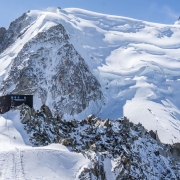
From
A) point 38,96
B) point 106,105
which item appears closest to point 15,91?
point 38,96

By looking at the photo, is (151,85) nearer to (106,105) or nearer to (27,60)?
(106,105)

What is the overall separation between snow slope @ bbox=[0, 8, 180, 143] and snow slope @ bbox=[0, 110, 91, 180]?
35825mm

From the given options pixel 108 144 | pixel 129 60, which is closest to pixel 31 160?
pixel 108 144

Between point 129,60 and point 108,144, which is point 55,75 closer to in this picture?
point 129,60

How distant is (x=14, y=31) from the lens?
104125mm

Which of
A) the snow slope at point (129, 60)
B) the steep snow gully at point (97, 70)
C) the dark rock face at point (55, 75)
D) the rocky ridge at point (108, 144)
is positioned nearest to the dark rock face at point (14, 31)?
the steep snow gully at point (97, 70)

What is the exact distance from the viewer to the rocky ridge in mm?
28953

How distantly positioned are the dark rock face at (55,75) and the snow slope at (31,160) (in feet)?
141

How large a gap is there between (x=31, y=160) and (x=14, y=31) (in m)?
83.3

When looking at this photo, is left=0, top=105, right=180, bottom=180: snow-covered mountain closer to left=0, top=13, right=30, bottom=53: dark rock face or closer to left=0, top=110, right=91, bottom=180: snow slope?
left=0, top=110, right=91, bottom=180: snow slope

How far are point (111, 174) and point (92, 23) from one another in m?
87.6

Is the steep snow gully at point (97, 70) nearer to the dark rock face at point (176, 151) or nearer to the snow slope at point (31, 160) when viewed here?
the dark rock face at point (176, 151)

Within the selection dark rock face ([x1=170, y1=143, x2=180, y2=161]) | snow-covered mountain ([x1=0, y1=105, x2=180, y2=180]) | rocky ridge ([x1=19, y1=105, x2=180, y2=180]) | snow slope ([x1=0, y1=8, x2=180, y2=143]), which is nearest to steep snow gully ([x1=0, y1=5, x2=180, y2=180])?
snow slope ([x1=0, y1=8, x2=180, y2=143])

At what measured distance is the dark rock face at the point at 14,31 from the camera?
100625 mm
